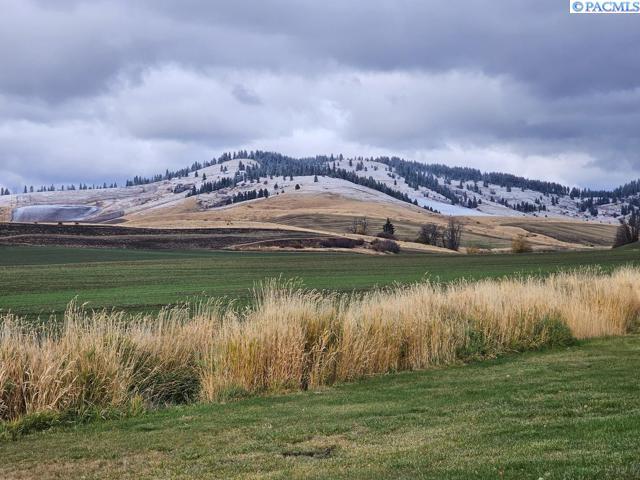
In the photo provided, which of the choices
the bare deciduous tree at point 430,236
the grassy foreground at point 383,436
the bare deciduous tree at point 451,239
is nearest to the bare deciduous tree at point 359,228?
the bare deciduous tree at point 430,236

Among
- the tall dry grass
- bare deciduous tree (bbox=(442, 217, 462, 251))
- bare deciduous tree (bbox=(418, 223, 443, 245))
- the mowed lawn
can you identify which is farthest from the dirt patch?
bare deciduous tree (bbox=(418, 223, 443, 245))

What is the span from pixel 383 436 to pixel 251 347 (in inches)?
229

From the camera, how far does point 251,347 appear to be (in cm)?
1609

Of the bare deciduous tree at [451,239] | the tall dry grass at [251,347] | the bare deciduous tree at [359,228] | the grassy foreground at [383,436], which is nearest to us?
the grassy foreground at [383,436]

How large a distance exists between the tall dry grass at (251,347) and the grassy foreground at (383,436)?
1.09m

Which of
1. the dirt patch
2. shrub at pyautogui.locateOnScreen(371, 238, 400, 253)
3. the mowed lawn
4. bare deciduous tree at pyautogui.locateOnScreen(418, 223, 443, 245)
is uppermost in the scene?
bare deciduous tree at pyautogui.locateOnScreen(418, 223, 443, 245)

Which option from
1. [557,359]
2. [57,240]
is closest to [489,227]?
[57,240]

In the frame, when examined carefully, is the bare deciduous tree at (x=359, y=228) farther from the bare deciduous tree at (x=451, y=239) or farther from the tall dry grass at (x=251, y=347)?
the tall dry grass at (x=251, y=347)

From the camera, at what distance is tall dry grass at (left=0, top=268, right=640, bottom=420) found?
14.2 m

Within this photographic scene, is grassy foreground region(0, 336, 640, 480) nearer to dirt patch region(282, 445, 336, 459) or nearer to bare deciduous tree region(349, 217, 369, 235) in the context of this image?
dirt patch region(282, 445, 336, 459)

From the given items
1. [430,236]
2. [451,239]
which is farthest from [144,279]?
[430,236]

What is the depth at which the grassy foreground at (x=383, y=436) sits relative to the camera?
8609 mm

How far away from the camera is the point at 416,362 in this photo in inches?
739

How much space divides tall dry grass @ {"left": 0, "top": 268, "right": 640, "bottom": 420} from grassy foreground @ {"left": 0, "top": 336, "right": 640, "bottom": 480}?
1088mm
